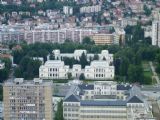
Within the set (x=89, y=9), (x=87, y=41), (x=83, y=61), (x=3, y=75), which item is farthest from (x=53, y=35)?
(x=89, y=9)

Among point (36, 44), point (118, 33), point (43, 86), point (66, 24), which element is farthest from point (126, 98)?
point (66, 24)

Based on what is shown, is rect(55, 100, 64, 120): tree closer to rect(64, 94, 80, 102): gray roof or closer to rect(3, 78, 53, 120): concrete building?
rect(64, 94, 80, 102): gray roof

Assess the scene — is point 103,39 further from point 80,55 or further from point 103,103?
point 103,103

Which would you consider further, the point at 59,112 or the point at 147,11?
the point at 147,11

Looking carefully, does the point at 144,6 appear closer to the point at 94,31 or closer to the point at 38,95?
the point at 94,31

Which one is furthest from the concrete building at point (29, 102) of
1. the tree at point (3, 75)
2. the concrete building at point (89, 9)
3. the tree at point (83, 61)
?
the concrete building at point (89, 9)

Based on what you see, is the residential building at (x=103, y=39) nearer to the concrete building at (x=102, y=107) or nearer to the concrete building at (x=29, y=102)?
the concrete building at (x=102, y=107)
